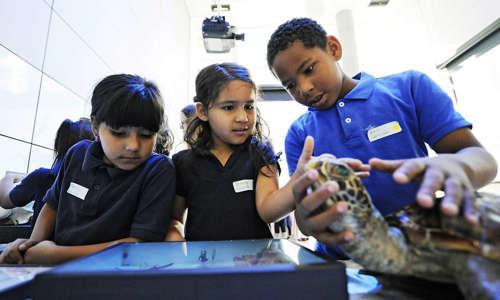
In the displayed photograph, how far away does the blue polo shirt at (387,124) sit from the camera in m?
0.65

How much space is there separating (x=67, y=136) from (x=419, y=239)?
1.25 m

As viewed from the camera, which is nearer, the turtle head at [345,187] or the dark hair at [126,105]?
the turtle head at [345,187]

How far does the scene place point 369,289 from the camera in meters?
0.34

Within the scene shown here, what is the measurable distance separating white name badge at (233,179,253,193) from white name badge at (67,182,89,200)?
1.45 ft

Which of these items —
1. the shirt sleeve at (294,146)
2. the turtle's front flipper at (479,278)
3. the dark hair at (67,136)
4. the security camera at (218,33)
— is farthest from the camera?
the security camera at (218,33)

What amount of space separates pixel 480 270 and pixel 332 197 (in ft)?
0.51

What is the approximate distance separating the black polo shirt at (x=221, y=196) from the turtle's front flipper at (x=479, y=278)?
0.57 meters

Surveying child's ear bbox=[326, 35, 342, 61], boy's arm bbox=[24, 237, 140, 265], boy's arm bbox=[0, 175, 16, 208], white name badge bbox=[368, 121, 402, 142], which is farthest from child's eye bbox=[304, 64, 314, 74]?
boy's arm bbox=[0, 175, 16, 208]

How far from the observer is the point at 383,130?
0.70m

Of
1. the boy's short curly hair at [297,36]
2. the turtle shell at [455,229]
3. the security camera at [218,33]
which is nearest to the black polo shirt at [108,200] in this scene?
the boy's short curly hair at [297,36]

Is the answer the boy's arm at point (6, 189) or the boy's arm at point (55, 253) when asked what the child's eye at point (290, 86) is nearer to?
the boy's arm at point (55, 253)

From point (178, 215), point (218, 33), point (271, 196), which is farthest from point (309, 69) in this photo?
point (218, 33)

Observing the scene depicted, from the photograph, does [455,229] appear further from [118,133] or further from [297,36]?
[118,133]

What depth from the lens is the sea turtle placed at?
0.85ft
